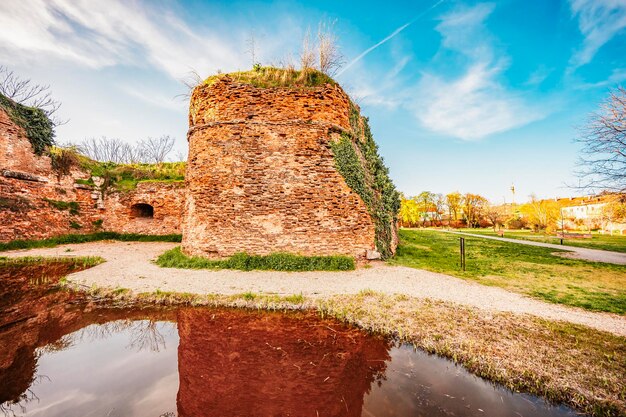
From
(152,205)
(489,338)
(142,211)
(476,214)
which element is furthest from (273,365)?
(476,214)

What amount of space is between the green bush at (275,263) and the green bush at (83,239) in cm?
808

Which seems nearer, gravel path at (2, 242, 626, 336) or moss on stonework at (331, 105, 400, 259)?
gravel path at (2, 242, 626, 336)

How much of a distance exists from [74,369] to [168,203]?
15127mm

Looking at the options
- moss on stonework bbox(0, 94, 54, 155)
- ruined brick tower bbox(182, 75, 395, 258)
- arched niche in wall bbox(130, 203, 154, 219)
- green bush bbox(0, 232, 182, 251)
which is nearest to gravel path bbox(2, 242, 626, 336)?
ruined brick tower bbox(182, 75, 395, 258)

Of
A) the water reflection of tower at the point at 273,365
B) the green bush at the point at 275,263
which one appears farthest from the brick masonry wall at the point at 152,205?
the water reflection of tower at the point at 273,365

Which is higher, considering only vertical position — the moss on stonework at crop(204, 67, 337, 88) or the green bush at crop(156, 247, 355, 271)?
the moss on stonework at crop(204, 67, 337, 88)

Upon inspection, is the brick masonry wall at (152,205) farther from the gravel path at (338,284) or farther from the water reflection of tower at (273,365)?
the water reflection of tower at (273,365)

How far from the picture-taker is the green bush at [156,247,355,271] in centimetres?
952

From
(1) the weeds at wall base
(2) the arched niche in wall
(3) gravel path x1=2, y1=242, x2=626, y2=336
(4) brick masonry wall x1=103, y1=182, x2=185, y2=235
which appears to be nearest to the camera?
(1) the weeds at wall base

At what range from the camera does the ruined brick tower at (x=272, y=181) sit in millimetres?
10062

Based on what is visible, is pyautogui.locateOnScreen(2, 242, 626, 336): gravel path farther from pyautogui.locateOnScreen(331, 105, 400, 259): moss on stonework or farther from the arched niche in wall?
the arched niche in wall

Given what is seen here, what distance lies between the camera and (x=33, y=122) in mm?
15445

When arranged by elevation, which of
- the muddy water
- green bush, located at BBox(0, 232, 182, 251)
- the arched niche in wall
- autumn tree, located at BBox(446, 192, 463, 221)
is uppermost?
autumn tree, located at BBox(446, 192, 463, 221)

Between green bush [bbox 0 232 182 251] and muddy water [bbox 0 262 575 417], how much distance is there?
36.6ft
